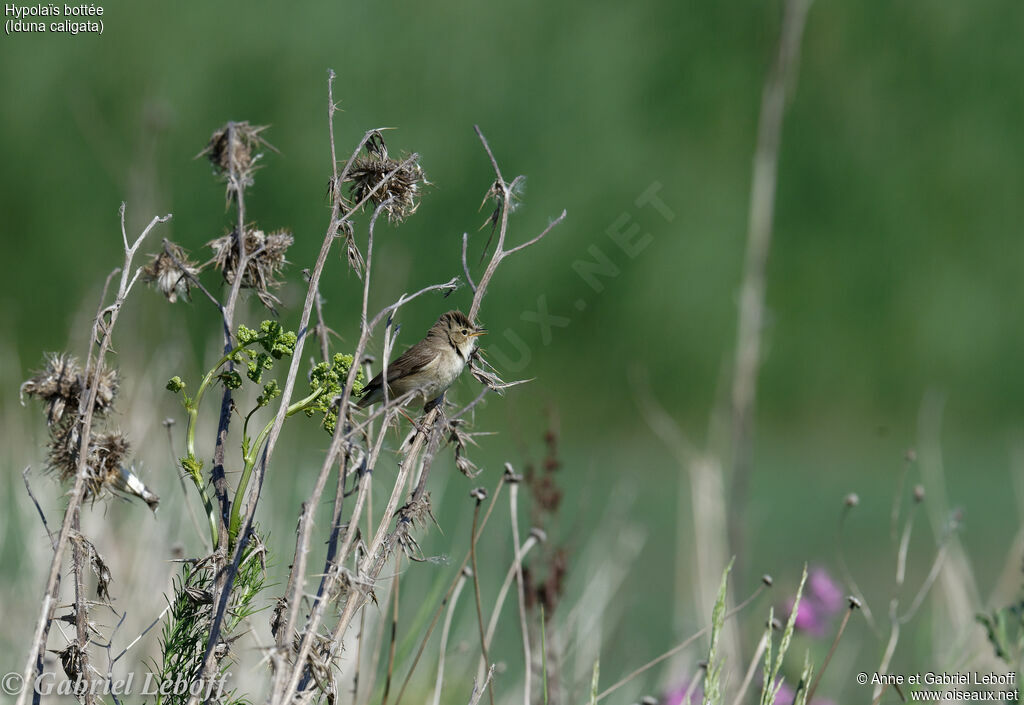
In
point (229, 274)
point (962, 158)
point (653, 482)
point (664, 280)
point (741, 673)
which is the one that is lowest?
point (741, 673)

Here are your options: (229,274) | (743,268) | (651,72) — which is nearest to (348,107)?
(651,72)

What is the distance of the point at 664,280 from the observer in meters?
5.18

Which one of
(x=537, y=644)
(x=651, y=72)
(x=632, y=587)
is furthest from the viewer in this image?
(x=651, y=72)

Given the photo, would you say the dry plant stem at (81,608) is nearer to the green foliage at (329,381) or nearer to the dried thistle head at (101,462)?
the dried thistle head at (101,462)

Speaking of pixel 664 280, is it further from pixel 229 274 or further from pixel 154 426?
pixel 229 274

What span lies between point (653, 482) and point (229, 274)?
149 inches

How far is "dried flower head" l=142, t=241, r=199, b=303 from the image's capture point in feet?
4.20

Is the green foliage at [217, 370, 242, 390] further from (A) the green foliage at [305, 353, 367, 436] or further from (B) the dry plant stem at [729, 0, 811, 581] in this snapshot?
(B) the dry plant stem at [729, 0, 811, 581]

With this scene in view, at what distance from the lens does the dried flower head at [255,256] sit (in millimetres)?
1260

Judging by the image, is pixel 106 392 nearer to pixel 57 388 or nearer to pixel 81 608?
pixel 57 388

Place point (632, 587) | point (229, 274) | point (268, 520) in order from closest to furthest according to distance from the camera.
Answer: point (229, 274) < point (268, 520) < point (632, 587)

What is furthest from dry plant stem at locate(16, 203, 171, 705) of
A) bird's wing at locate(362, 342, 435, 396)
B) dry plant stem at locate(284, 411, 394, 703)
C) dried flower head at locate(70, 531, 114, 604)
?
bird's wing at locate(362, 342, 435, 396)

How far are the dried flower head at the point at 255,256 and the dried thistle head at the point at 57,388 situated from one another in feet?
0.66

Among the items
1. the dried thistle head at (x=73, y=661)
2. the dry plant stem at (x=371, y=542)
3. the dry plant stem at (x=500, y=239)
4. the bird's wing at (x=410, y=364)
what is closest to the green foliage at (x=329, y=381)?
the dry plant stem at (x=371, y=542)
